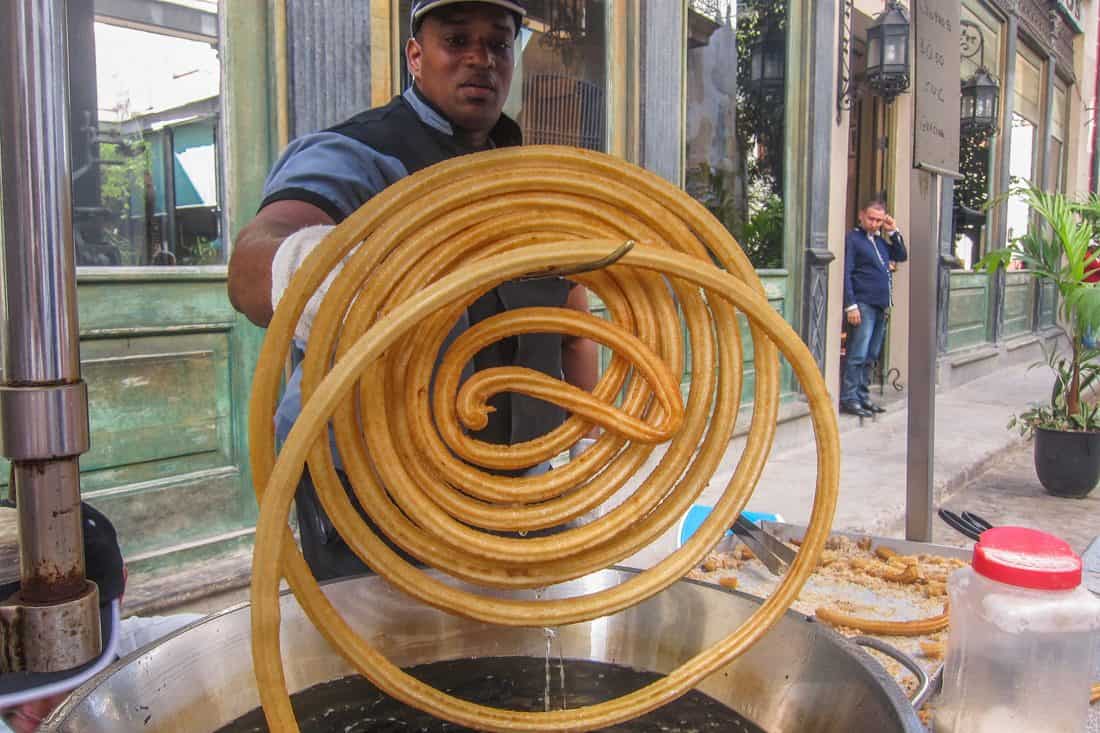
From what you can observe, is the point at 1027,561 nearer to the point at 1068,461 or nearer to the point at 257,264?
the point at 257,264

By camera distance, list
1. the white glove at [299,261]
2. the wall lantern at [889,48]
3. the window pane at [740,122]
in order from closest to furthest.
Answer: the white glove at [299,261], the window pane at [740,122], the wall lantern at [889,48]

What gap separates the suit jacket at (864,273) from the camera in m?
7.09

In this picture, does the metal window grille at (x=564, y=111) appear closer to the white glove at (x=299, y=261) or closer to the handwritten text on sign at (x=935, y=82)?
the handwritten text on sign at (x=935, y=82)

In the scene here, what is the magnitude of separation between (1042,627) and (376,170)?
1.30 metres

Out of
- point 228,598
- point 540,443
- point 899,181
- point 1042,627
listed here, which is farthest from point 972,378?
point 540,443

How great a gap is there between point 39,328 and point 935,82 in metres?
2.32

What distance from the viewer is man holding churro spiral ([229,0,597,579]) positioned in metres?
1.46

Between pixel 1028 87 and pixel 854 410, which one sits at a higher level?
pixel 1028 87

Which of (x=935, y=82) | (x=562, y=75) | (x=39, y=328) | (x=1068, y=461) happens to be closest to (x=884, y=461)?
(x=1068, y=461)

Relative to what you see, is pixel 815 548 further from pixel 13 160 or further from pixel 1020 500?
pixel 1020 500

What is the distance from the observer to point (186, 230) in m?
3.12

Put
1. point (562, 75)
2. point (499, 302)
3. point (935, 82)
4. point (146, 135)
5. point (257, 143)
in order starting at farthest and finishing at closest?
1. point (562, 75)
2. point (257, 143)
3. point (146, 135)
4. point (935, 82)
5. point (499, 302)

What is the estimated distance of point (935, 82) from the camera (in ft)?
7.85

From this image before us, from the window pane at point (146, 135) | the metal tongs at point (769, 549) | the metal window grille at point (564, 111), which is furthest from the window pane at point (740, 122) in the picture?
the metal tongs at point (769, 549)
